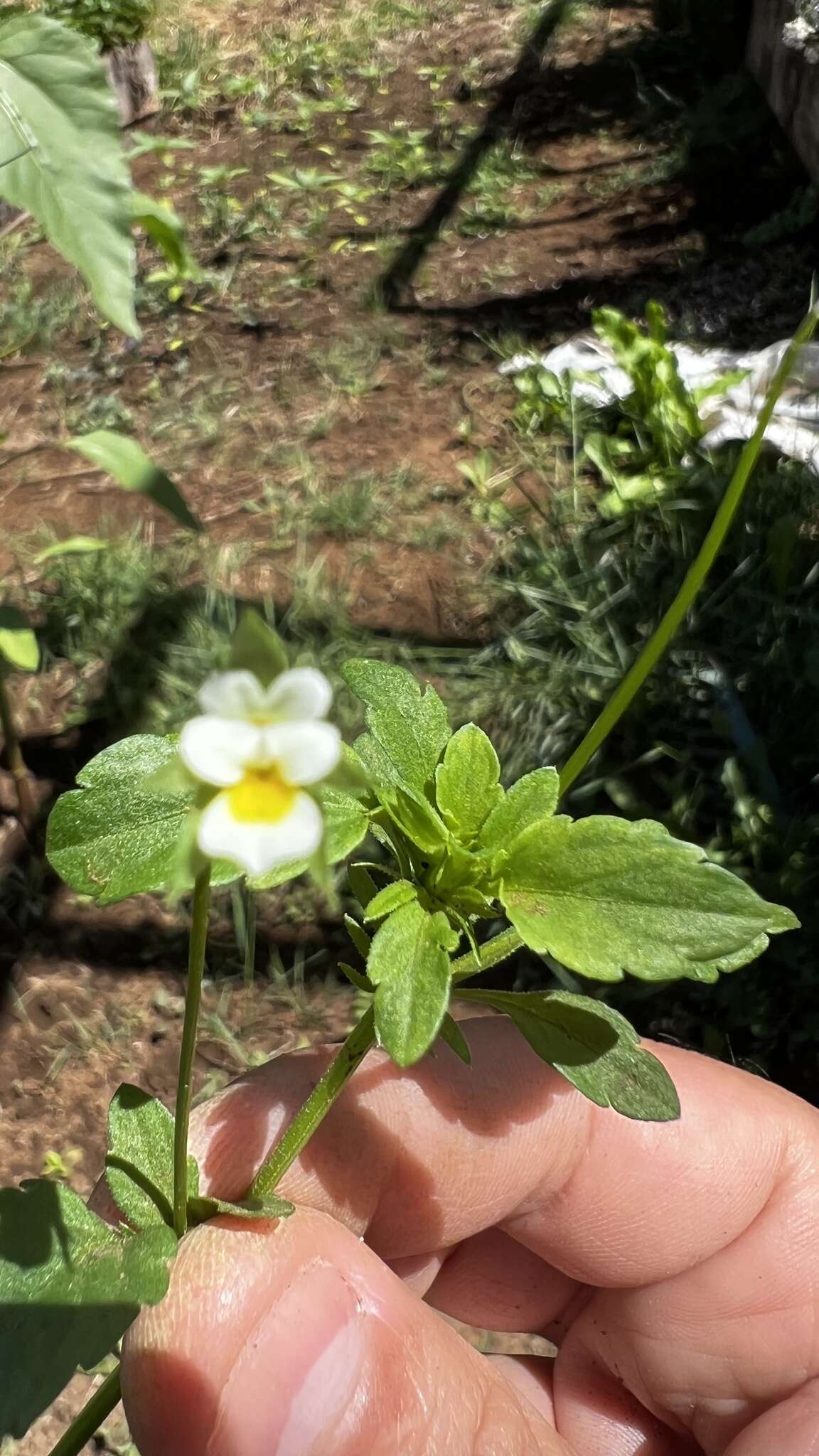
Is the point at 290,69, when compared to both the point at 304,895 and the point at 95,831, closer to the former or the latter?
the point at 304,895

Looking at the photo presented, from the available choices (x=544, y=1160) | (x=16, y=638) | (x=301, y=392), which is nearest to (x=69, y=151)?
(x=16, y=638)

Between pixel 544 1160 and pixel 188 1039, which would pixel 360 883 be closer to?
pixel 188 1039

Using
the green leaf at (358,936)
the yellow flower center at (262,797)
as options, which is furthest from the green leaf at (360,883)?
the yellow flower center at (262,797)

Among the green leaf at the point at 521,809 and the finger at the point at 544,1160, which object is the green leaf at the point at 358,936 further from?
the finger at the point at 544,1160

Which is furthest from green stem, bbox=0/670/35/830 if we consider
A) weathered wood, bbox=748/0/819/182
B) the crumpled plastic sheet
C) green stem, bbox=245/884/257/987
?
weathered wood, bbox=748/0/819/182

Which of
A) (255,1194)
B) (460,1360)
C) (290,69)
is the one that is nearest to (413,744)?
(255,1194)
